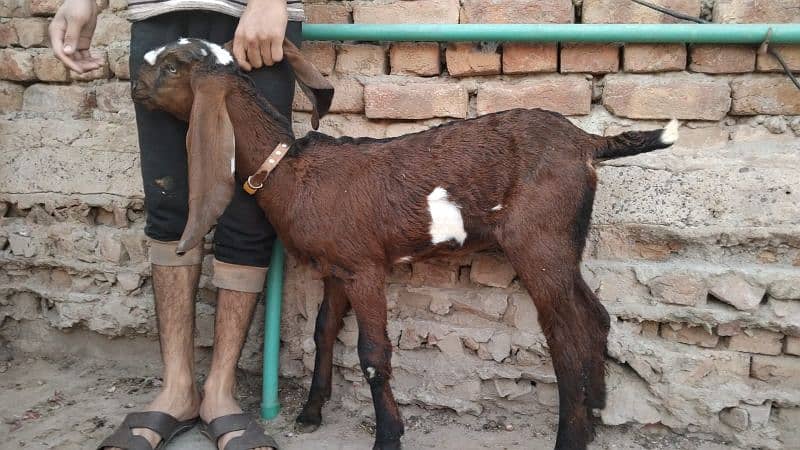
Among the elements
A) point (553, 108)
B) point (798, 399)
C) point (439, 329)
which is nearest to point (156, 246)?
point (439, 329)

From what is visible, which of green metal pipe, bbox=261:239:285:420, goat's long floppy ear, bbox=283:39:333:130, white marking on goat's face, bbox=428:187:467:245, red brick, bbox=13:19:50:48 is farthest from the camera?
red brick, bbox=13:19:50:48

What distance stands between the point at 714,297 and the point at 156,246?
207cm

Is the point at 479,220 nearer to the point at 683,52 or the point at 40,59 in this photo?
the point at 683,52

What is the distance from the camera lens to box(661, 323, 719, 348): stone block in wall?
2482mm

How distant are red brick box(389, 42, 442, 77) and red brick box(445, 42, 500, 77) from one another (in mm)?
52

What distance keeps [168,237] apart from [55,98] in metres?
1.12

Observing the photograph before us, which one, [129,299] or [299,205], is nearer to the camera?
[299,205]

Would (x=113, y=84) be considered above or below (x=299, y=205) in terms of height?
above

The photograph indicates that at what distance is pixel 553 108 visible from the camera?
2.55m

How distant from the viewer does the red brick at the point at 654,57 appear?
96.1 inches

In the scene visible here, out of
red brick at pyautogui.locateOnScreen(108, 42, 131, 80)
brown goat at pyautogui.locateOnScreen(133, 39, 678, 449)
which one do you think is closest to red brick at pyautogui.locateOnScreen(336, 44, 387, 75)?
brown goat at pyautogui.locateOnScreen(133, 39, 678, 449)

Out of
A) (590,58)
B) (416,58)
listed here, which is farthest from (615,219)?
(416,58)

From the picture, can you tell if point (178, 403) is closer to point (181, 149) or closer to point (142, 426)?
point (142, 426)

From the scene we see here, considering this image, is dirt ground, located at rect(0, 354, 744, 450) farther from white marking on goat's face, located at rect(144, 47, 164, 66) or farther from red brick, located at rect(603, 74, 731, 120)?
white marking on goat's face, located at rect(144, 47, 164, 66)
